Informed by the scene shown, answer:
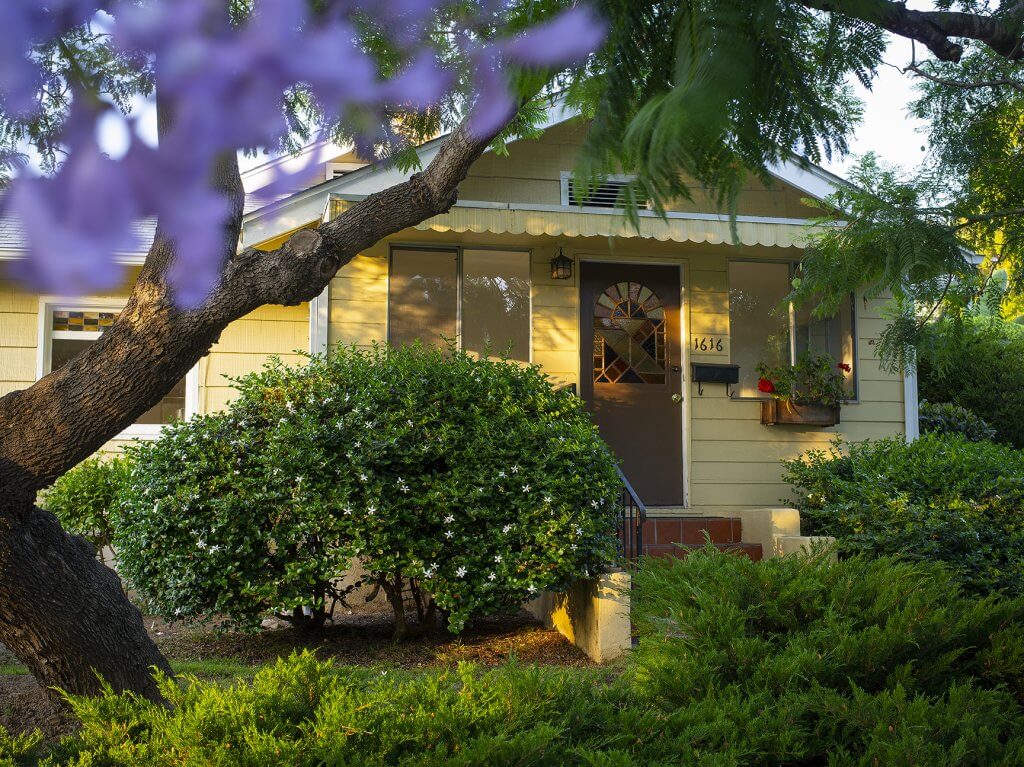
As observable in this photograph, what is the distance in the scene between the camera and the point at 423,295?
26.9 ft

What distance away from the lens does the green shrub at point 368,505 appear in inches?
209

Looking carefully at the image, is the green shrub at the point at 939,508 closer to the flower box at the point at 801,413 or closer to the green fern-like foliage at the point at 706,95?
the flower box at the point at 801,413

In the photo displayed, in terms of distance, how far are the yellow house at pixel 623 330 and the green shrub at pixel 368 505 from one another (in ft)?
7.46

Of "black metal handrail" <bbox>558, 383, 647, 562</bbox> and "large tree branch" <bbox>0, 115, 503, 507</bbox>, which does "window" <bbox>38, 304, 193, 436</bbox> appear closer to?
"black metal handrail" <bbox>558, 383, 647, 562</bbox>

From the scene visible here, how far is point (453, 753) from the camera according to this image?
7.18 feet

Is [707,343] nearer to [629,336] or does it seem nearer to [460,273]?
[629,336]

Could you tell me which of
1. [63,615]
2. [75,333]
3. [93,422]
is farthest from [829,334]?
[75,333]

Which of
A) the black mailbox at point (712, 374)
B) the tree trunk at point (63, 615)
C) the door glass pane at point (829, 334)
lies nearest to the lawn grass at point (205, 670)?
the tree trunk at point (63, 615)

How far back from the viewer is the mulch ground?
18.1 ft

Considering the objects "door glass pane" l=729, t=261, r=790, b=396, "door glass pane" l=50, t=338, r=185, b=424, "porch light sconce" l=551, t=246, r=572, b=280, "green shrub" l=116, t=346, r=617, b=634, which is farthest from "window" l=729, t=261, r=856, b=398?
"door glass pane" l=50, t=338, r=185, b=424

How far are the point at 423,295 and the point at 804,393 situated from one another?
363cm

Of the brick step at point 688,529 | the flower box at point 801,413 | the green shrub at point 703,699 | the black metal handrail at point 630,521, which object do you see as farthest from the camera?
the flower box at point 801,413

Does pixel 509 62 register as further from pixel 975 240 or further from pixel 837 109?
pixel 975 240

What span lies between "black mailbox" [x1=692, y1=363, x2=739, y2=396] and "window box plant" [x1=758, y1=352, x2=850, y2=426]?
31 centimetres
